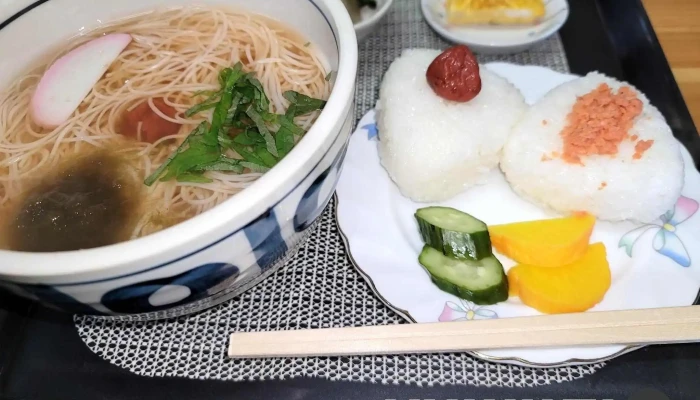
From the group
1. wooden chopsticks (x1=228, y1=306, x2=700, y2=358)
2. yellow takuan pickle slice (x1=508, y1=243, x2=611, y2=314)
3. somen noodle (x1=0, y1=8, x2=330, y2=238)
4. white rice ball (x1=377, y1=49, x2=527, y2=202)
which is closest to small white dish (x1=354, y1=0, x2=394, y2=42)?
white rice ball (x1=377, y1=49, x2=527, y2=202)

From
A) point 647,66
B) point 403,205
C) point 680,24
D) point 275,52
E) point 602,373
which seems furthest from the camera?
point 680,24

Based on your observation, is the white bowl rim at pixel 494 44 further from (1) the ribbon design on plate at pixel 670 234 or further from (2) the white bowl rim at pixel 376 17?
(1) the ribbon design on plate at pixel 670 234

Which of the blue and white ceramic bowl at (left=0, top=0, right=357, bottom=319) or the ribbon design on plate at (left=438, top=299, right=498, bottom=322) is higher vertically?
the blue and white ceramic bowl at (left=0, top=0, right=357, bottom=319)

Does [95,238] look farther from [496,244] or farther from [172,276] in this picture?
[496,244]

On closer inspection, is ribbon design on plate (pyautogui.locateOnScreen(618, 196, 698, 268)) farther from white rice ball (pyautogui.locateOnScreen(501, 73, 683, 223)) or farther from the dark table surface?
the dark table surface

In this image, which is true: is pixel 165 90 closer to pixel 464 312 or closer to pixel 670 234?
pixel 464 312

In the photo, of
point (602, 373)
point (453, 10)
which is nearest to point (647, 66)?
point (453, 10)
